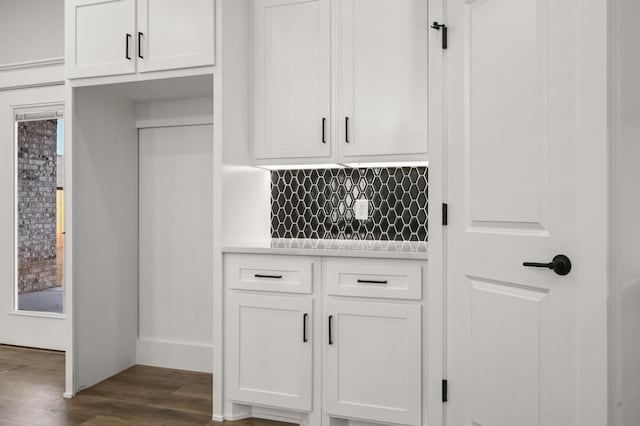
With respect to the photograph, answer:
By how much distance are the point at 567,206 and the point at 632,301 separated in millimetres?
348

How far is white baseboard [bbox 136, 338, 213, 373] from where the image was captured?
→ 124 inches

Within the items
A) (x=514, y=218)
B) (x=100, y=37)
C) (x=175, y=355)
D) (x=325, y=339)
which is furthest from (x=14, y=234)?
(x=514, y=218)

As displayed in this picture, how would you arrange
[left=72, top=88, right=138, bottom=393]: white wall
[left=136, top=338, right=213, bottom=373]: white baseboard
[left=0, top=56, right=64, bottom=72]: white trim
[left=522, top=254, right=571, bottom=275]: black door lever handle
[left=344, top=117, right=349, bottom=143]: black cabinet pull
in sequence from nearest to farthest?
[left=522, top=254, right=571, bottom=275]: black door lever handle
[left=344, top=117, right=349, bottom=143]: black cabinet pull
[left=72, top=88, right=138, bottom=393]: white wall
[left=136, top=338, right=213, bottom=373]: white baseboard
[left=0, top=56, right=64, bottom=72]: white trim

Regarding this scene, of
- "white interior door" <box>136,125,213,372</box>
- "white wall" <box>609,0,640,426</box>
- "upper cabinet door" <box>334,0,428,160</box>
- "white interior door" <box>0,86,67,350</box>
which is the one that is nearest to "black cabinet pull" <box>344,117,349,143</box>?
"upper cabinet door" <box>334,0,428,160</box>

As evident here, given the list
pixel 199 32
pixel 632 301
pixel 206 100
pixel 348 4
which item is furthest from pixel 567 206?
pixel 206 100

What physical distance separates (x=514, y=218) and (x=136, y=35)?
2.21m

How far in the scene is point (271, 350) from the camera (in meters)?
2.41

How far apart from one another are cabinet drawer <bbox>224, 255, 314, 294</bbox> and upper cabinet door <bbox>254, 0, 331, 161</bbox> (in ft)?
2.05

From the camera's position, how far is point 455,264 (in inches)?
80.5

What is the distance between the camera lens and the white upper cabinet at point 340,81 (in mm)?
2467

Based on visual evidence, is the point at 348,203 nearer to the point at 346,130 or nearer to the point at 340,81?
the point at 346,130

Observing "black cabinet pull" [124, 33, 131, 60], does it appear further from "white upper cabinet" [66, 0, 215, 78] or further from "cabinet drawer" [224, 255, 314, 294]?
"cabinet drawer" [224, 255, 314, 294]

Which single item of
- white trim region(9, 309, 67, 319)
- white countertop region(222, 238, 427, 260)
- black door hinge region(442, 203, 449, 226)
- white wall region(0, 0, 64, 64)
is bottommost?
white trim region(9, 309, 67, 319)

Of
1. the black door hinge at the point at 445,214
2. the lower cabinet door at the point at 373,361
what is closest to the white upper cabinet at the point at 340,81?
the black door hinge at the point at 445,214
